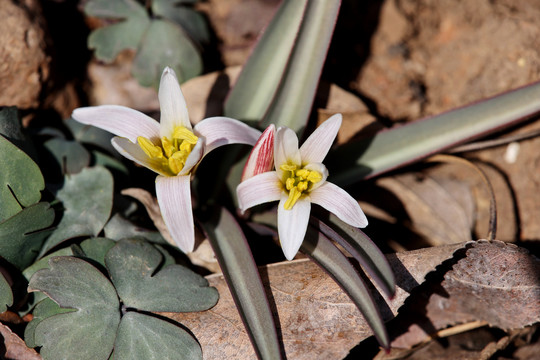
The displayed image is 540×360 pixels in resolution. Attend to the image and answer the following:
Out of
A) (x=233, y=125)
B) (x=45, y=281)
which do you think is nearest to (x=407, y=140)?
(x=233, y=125)

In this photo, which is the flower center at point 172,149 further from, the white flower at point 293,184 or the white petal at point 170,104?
the white flower at point 293,184

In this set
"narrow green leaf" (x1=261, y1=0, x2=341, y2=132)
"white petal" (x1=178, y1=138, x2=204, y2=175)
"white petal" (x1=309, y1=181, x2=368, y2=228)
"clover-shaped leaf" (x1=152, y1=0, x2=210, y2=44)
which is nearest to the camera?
"white petal" (x1=178, y1=138, x2=204, y2=175)

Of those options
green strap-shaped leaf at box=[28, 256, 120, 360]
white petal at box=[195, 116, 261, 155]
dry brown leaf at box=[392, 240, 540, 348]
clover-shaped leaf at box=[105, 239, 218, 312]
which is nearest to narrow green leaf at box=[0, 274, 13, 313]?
green strap-shaped leaf at box=[28, 256, 120, 360]

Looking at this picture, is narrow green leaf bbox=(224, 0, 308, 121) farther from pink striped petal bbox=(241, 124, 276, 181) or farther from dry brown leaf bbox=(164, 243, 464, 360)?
dry brown leaf bbox=(164, 243, 464, 360)

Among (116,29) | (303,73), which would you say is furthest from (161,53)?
(303,73)

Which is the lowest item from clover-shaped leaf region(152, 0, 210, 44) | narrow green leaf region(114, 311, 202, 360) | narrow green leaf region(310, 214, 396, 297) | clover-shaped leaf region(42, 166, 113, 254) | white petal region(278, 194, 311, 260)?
narrow green leaf region(114, 311, 202, 360)

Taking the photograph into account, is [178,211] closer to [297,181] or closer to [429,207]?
[297,181]
